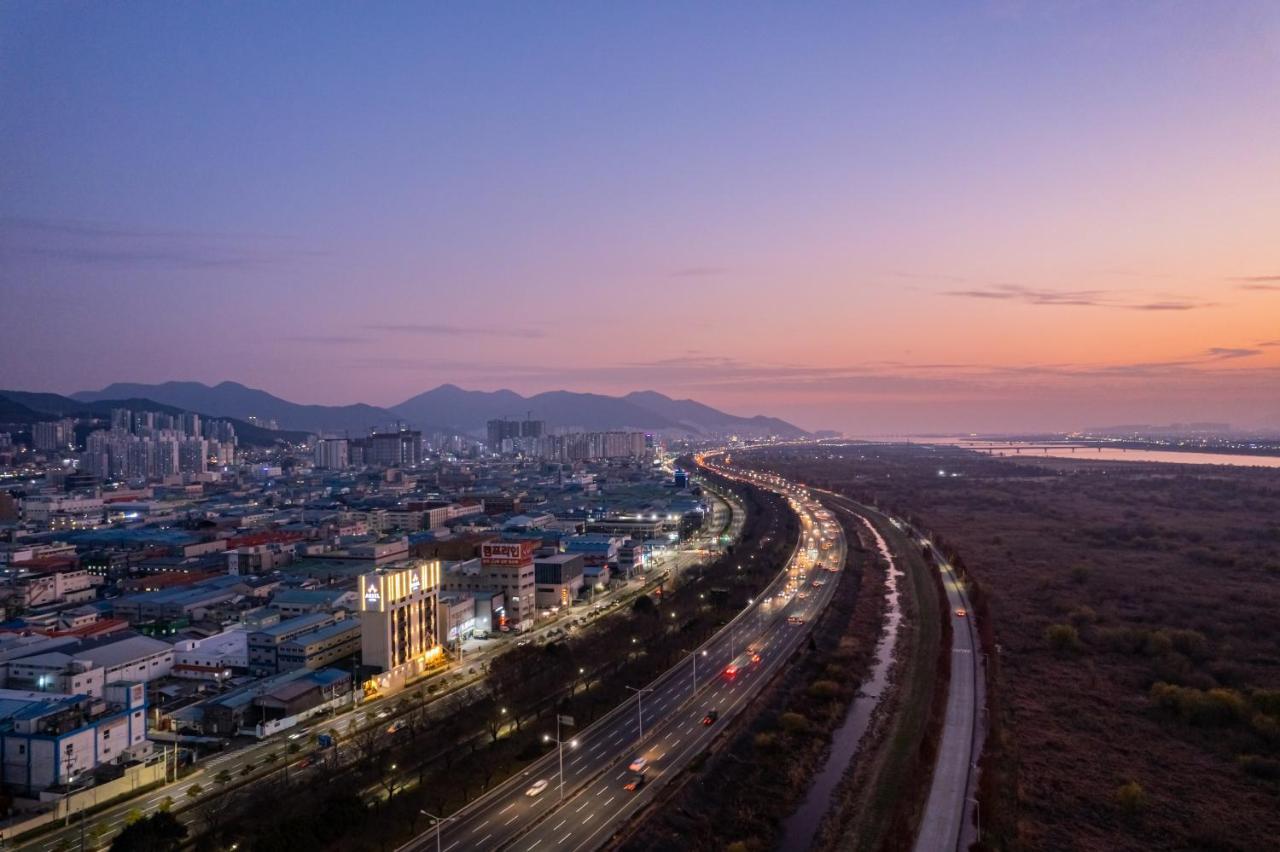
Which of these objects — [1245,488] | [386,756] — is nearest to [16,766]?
[386,756]

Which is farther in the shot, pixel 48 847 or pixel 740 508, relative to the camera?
pixel 740 508

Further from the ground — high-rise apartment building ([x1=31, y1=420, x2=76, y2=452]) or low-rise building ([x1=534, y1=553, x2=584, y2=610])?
high-rise apartment building ([x1=31, y1=420, x2=76, y2=452])

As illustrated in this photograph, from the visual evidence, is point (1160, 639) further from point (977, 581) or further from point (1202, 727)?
point (977, 581)

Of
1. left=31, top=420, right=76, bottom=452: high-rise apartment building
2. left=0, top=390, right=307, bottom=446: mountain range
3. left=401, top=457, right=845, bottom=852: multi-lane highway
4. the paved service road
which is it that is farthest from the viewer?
left=0, top=390, right=307, bottom=446: mountain range

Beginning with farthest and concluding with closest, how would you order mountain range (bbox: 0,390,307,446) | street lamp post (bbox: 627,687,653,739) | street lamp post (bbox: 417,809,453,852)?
mountain range (bbox: 0,390,307,446)
street lamp post (bbox: 627,687,653,739)
street lamp post (bbox: 417,809,453,852)

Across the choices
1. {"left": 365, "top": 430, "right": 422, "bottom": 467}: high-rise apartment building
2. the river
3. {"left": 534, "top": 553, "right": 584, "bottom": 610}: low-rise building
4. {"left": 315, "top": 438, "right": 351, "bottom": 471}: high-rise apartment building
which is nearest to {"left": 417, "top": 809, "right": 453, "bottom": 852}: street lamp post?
the river

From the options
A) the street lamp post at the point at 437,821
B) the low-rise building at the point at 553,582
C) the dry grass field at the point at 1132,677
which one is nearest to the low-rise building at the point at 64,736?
the street lamp post at the point at 437,821

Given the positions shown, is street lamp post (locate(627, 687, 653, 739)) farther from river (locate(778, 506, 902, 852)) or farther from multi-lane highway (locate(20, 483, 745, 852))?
multi-lane highway (locate(20, 483, 745, 852))
